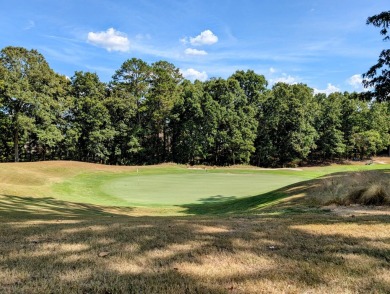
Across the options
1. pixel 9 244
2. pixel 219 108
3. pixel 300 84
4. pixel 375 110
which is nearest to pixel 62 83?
pixel 219 108

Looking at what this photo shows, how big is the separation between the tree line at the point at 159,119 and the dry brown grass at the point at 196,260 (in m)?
39.1

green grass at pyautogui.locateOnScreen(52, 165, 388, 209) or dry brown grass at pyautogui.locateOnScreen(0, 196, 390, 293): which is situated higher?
dry brown grass at pyautogui.locateOnScreen(0, 196, 390, 293)

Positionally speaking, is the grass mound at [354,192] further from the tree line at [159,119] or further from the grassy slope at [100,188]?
the tree line at [159,119]

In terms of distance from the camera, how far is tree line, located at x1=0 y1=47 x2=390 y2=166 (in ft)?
134

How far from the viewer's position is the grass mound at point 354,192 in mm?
9242

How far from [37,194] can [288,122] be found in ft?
127

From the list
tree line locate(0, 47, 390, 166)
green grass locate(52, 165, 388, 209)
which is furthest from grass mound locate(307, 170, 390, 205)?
tree line locate(0, 47, 390, 166)

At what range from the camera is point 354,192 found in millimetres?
9852

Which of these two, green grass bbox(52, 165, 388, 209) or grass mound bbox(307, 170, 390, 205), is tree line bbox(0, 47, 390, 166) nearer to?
green grass bbox(52, 165, 388, 209)

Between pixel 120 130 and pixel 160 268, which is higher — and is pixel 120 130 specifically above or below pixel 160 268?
above

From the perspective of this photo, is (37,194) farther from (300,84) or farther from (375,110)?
(375,110)

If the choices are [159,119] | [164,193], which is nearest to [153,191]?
[164,193]

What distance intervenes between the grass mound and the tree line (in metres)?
32.2

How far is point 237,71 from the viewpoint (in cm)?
4900
